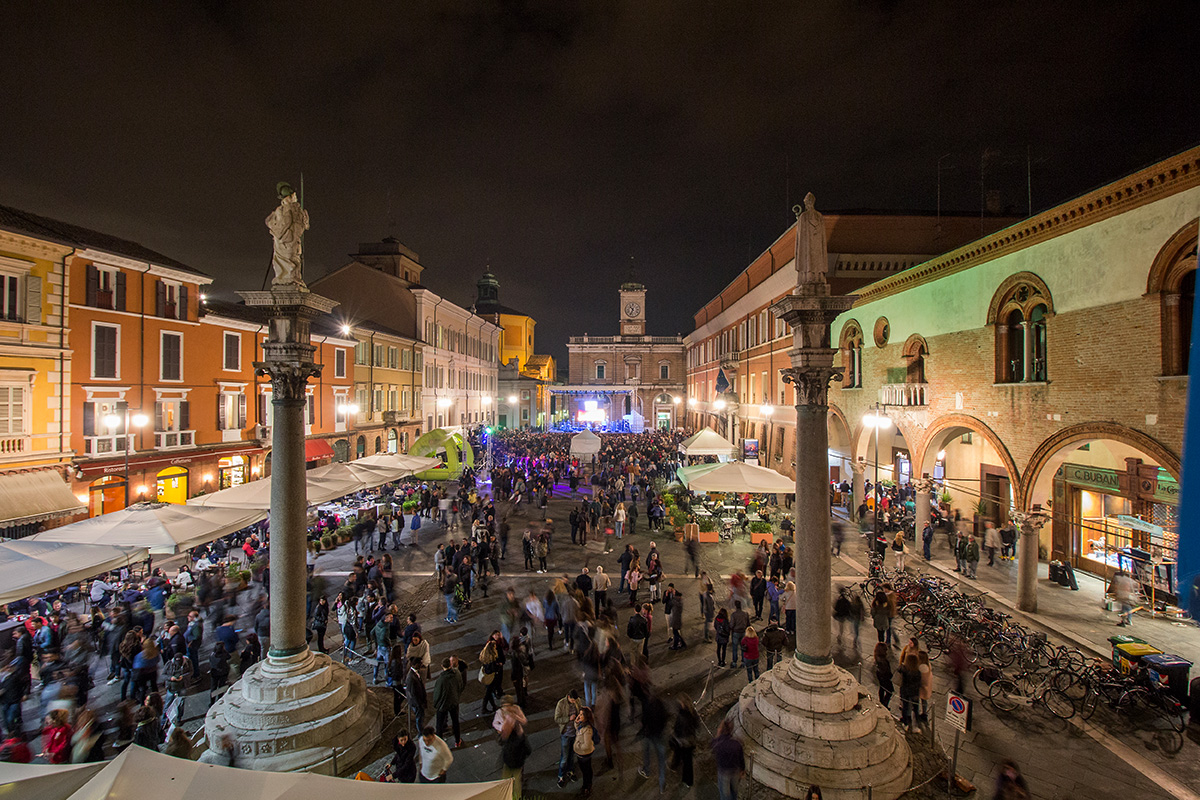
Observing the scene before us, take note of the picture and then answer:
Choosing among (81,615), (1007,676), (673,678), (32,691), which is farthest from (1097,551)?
(81,615)

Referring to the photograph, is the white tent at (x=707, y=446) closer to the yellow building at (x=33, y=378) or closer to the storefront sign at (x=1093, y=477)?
the storefront sign at (x=1093, y=477)

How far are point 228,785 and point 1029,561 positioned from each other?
49.3 ft

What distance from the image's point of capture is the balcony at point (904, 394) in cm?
1753

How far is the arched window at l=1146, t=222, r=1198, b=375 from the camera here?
32.2 ft

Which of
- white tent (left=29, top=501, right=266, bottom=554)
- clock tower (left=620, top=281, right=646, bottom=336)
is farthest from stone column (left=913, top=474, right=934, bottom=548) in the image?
clock tower (left=620, top=281, right=646, bottom=336)

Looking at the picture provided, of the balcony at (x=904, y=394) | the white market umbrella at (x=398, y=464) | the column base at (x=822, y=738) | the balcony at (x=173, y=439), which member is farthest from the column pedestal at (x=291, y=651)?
the balcony at (x=904, y=394)

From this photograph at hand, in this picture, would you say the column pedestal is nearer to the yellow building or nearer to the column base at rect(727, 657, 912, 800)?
the column base at rect(727, 657, 912, 800)

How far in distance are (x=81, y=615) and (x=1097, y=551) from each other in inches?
969

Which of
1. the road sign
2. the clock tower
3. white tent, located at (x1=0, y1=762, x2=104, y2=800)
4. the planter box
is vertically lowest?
the planter box

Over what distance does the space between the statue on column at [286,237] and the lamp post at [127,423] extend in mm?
13682

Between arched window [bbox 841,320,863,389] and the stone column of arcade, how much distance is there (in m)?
14.7

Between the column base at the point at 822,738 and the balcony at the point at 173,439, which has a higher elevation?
the balcony at the point at 173,439

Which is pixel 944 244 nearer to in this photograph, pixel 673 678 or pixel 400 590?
pixel 673 678

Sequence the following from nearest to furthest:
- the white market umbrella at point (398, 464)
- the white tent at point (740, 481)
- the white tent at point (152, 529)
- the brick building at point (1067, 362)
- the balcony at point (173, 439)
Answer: the brick building at point (1067, 362), the white tent at point (152, 529), the white tent at point (740, 481), the white market umbrella at point (398, 464), the balcony at point (173, 439)
